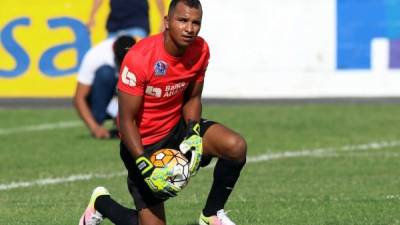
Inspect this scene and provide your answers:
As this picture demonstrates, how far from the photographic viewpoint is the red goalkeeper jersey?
7410 mm

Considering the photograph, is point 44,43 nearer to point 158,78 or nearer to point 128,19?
point 128,19

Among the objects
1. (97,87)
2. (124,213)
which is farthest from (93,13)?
(124,213)

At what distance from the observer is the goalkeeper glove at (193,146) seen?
7.41 metres

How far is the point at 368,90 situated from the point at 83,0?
4.67m

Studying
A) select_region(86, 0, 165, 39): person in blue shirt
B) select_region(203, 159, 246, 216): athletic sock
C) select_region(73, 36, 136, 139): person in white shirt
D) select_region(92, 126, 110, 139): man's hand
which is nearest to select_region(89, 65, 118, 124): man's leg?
select_region(73, 36, 136, 139): person in white shirt

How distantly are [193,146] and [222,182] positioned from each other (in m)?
0.57

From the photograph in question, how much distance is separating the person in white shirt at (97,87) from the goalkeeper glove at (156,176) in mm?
6532

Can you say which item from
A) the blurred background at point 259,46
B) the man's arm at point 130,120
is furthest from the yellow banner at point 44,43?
the man's arm at point 130,120

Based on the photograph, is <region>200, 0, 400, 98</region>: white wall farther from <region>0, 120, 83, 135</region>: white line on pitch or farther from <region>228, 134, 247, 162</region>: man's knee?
<region>228, 134, 247, 162</region>: man's knee

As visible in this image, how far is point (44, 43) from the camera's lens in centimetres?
1928

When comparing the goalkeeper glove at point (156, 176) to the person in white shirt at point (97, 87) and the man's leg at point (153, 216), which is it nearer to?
the man's leg at point (153, 216)

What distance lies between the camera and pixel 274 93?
1902 cm

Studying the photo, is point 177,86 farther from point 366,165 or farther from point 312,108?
point 312,108

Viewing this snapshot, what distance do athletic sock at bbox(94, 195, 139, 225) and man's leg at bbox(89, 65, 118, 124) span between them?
5.71 m
